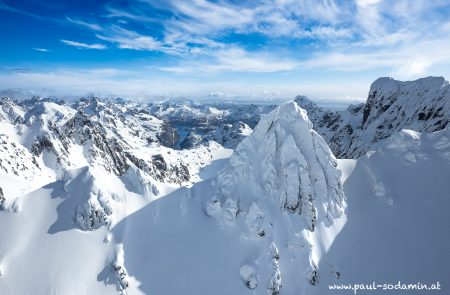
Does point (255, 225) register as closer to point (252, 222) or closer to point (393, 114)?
point (252, 222)

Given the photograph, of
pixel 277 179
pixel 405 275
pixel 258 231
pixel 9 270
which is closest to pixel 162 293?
pixel 258 231

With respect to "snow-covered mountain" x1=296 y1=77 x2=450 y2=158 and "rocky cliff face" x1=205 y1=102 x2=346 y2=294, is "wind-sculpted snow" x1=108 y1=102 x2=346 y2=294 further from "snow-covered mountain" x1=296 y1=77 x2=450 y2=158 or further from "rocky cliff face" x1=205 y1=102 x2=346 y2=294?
"snow-covered mountain" x1=296 y1=77 x2=450 y2=158

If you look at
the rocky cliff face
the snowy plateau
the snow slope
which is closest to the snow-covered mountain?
the snow slope

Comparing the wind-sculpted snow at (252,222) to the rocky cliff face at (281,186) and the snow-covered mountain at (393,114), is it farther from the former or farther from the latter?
the snow-covered mountain at (393,114)

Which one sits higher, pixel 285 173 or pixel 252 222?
pixel 285 173

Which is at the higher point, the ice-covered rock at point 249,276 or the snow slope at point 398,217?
the snow slope at point 398,217

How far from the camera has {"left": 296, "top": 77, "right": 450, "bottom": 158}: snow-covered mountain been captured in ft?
333

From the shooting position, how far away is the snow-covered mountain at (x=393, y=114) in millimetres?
101363

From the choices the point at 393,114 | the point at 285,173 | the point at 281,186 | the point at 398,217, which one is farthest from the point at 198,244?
the point at 393,114

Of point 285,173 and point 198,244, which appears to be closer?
point 198,244

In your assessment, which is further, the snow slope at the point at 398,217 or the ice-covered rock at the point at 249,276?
the snow slope at the point at 398,217

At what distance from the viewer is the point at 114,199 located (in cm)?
4269

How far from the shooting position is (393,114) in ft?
407

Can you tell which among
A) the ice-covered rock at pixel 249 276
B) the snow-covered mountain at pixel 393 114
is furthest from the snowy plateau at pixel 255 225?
the snow-covered mountain at pixel 393 114
